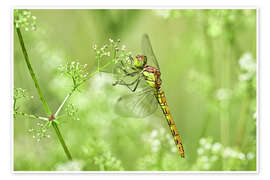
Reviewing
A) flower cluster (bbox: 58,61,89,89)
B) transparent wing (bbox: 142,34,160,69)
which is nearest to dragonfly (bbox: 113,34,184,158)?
transparent wing (bbox: 142,34,160,69)

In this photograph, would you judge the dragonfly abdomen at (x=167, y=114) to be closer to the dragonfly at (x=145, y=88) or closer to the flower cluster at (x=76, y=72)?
the dragonfly at (x=145, y=88)

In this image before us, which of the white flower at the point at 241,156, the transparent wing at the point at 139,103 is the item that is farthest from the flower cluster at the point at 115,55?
the white flower at the point at 241,156

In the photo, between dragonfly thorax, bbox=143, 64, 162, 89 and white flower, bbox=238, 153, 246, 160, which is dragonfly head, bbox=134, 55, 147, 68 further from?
white flower, bbox=238, 153, 246, 160

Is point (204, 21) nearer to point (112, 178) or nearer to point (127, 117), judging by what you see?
point (127, 117)

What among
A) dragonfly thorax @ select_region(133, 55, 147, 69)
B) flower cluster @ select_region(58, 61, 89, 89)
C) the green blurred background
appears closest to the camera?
flower cluster @ select_region(58, 61, 89, 89)

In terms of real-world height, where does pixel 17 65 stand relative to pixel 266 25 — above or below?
below

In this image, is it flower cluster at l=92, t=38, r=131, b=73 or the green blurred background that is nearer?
flower cluster at l=92, t=38, r=131, b=73
